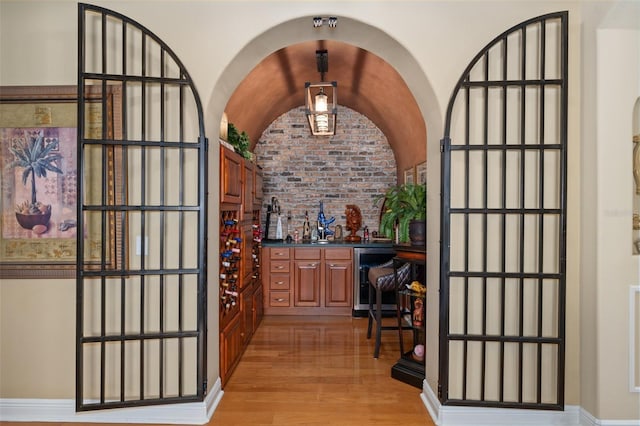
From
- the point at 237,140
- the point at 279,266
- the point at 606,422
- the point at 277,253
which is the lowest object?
the point at 606,422

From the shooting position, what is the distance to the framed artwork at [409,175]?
4891mm

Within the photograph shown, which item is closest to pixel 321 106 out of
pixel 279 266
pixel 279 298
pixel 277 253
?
pixel 277 253

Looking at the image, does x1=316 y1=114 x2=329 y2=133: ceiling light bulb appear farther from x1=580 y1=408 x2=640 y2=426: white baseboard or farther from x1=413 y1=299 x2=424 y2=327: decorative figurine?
x1=580 y1=408 x2=640 y2=426: white baseboard

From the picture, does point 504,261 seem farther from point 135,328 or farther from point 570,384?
point 135,328

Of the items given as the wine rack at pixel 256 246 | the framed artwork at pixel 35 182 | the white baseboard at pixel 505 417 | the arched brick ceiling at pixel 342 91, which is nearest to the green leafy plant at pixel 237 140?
the arched brick ceiling at pixel 342 91

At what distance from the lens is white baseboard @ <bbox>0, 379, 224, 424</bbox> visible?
2537mm

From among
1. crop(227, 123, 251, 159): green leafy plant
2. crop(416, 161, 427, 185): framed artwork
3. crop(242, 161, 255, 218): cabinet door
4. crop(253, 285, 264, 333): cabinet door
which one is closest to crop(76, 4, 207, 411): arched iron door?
crop(227, 123, 251, 159): green leafy plant

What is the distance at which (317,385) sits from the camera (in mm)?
3125

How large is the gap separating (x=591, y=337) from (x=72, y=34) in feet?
12.0

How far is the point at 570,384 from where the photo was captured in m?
2.52

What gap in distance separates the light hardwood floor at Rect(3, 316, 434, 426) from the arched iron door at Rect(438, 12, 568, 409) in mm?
514

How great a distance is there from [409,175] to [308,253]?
63.3 inches

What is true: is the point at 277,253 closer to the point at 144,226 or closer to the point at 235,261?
the point at 235,261

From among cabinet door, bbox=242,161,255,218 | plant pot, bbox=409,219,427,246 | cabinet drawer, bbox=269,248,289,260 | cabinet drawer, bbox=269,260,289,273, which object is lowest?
cabinet drawer, bbox=269,260,289,273
